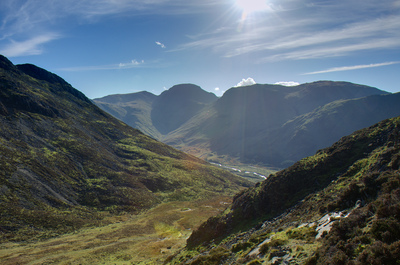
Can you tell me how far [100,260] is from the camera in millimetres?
46094

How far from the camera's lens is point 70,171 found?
104m

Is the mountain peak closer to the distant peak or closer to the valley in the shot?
the distant peak

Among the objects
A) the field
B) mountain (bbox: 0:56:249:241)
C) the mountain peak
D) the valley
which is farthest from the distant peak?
the field

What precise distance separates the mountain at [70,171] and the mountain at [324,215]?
55.1m

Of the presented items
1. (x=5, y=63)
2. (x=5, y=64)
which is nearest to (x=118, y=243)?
(x=5, y=64)

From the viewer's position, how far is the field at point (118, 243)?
4631 cm

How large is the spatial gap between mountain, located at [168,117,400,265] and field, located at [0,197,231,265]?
15007 mm

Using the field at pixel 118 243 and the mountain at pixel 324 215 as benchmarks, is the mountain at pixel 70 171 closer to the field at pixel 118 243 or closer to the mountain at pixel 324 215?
the field at pixel 118 243

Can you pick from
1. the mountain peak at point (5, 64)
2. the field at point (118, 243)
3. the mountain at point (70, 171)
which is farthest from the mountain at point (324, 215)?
the mountain peak at point (5, 64)

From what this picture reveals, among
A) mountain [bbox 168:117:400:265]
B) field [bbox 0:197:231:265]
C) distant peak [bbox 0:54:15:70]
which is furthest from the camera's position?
distant peak [bbox 0:54:15:70]

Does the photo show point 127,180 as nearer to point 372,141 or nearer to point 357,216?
point 372,141

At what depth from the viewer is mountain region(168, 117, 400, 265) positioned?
15.1m

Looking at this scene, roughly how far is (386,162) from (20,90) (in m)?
186

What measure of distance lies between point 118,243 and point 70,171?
5995 centimetres
